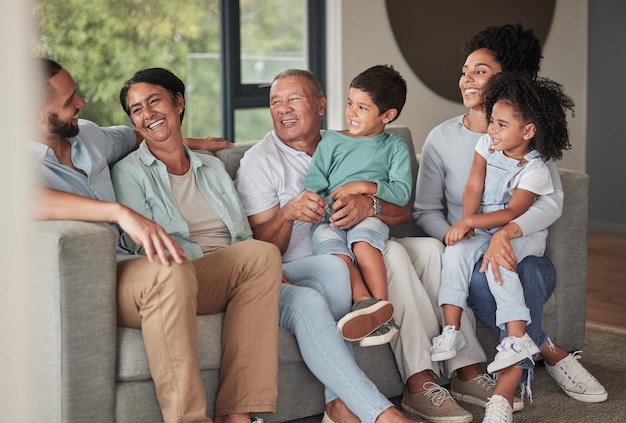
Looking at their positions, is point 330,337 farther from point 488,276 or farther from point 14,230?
point 14,230

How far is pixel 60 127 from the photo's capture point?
233 cm

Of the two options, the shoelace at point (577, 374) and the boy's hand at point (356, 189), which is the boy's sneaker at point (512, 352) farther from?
the boy's hand at point (356, 189)

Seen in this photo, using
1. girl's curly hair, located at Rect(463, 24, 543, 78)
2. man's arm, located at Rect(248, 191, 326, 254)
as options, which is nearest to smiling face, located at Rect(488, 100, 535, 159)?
girl's curly hair, located at Rect(463, 24, 543, 78)

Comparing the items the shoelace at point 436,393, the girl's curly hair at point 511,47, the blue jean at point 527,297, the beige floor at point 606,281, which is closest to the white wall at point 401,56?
the beige floor at point 606,281

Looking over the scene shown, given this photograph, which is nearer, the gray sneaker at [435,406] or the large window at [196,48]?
the gray sneaker at [435,406]

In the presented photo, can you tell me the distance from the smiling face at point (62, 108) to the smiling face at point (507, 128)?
1.20 m

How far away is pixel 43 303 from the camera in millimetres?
2004

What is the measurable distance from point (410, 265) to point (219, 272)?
0.64 meters

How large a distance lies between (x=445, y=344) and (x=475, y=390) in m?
0.21

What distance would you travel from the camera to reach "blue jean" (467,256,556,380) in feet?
8.70

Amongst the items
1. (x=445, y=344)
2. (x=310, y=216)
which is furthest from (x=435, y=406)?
(x=310, y=216)

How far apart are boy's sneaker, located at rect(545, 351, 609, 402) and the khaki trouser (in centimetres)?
101

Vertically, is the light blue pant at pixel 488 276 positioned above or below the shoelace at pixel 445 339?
above

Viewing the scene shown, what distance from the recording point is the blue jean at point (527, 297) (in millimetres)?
2652
